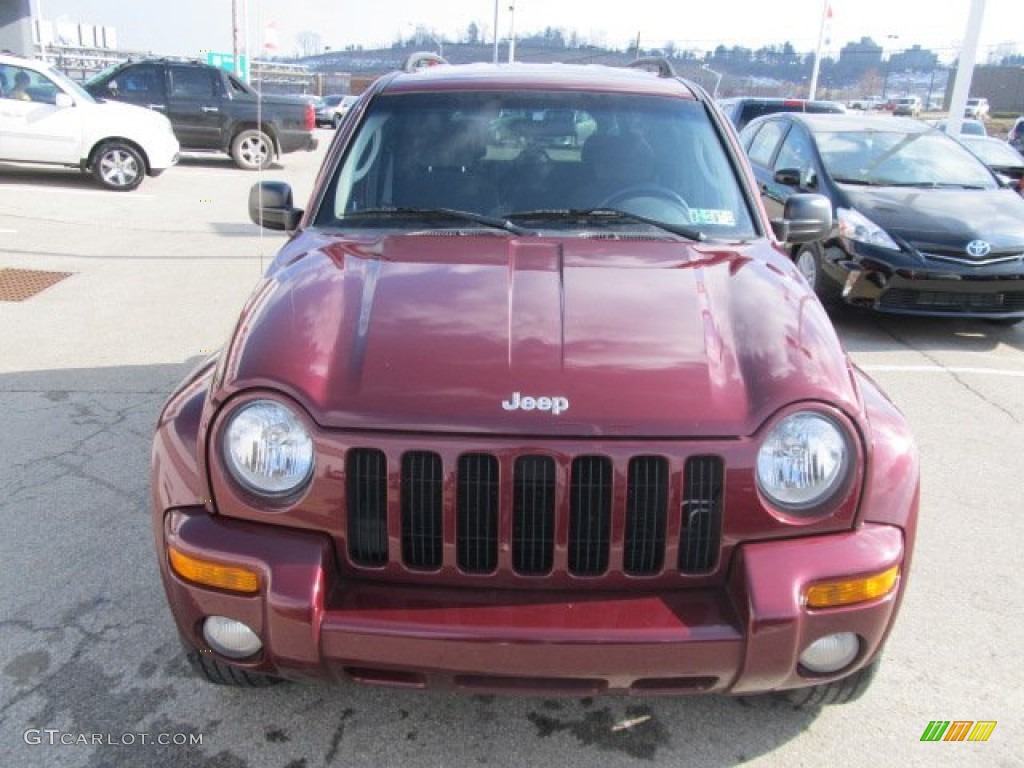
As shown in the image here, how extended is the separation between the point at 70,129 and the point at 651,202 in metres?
12.1

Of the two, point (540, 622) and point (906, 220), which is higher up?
point (906, 220)

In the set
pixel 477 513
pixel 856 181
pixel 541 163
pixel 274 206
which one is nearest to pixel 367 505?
pixel 477 513

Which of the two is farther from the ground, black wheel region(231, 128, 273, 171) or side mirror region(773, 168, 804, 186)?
side mirror region(773, 168, 804, 186)

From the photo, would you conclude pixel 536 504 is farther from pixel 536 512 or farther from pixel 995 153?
pixel 995 153

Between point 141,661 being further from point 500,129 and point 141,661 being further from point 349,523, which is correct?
point 500,129

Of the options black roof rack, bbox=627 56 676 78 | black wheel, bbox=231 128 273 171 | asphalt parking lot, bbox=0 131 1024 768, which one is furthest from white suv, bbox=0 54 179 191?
black roof rack, bbox=627 56 676 78

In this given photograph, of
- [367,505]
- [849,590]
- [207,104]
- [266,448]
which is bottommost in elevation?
[207,104]

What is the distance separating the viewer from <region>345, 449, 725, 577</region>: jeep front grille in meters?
2.16

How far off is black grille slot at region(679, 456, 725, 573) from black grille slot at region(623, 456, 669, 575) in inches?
2.1

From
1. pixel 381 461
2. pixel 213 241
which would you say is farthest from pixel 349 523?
pixel 213 241

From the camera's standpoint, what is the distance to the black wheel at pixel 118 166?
13234 mm

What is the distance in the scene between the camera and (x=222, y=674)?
257cm

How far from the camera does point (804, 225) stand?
13.1ft

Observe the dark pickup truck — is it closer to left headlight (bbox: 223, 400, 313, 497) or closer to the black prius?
the black prius
